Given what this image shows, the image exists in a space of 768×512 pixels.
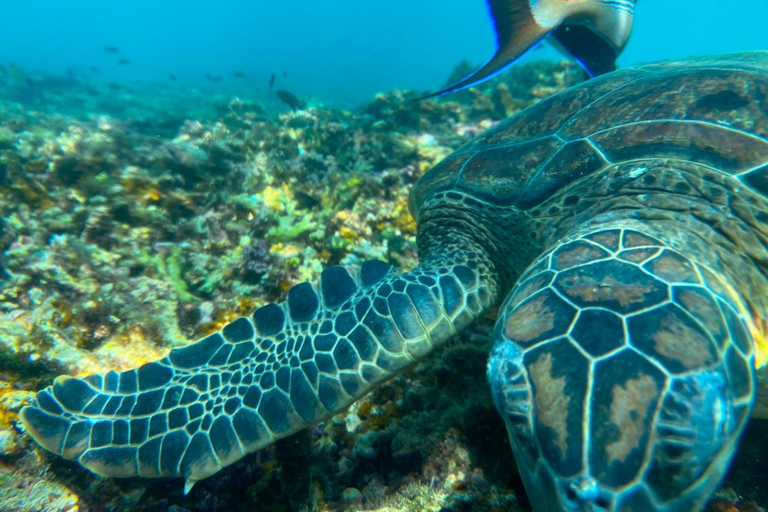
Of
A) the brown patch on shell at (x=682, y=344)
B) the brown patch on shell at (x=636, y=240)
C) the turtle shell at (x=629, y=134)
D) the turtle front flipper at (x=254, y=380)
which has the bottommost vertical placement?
the turtle front flipper at (x=254, y=380)

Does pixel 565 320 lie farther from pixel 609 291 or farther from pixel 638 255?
pixel 638 255

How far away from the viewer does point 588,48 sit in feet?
12.6

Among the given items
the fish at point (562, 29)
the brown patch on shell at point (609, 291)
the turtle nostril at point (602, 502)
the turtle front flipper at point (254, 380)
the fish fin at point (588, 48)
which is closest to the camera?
the turtle nostril at point (602, 502)

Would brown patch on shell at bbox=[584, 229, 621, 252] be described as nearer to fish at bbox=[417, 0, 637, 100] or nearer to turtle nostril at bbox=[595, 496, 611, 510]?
turtle nostril at bbox=[595, 496, 611, 510]

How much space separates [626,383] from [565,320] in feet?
0.74

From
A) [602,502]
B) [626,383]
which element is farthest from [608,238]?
[602,502]

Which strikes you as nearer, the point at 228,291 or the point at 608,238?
the point at 608,238

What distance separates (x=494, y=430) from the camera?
1.58 meters

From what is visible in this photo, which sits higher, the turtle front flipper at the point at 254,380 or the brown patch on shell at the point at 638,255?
the brown patch on shell at the point at 638,255

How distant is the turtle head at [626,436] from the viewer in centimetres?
87

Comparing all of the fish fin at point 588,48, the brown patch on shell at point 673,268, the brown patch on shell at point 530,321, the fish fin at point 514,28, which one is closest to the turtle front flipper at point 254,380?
the brown patch on shell at point 530,321

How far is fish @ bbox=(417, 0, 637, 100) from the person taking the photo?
8.73 ft

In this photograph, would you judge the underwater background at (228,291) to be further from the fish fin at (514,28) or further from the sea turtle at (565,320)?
the fish fin at (514,28)

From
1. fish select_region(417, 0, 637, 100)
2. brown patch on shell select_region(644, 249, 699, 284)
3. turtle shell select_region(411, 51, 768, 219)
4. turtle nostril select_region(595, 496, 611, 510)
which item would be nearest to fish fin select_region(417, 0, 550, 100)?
fish select_region(417, 0, 637, 100)
